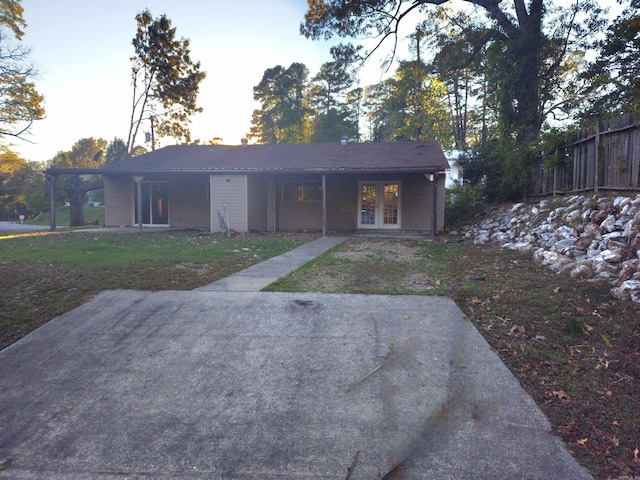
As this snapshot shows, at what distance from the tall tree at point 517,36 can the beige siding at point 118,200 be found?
983 centimetres

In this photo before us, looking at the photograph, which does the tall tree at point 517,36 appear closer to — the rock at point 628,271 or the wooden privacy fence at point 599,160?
the wooden privacy fence at point 599,160

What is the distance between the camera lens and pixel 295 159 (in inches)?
637

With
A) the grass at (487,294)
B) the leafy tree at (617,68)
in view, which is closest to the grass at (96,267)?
the grass at (487,294)

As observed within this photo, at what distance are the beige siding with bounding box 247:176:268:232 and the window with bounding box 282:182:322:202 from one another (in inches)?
32.8

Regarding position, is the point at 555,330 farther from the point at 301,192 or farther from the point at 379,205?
the point at 301,192

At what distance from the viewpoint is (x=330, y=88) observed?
40500 mm

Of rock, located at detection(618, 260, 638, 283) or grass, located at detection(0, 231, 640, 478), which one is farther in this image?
rock, located at detection(618, 260, 638, 283)

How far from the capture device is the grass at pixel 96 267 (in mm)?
5489

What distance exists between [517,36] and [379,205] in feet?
26.1

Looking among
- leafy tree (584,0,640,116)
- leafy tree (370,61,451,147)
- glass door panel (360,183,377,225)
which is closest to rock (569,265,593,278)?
leafy tree (584,0,640,116)

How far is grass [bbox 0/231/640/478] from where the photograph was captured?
3072 mm

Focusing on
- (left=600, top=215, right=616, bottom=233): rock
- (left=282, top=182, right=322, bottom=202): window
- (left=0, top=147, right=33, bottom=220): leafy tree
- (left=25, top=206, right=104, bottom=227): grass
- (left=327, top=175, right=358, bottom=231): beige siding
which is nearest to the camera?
(left=600, top=215, right=616, bottom=233): rock

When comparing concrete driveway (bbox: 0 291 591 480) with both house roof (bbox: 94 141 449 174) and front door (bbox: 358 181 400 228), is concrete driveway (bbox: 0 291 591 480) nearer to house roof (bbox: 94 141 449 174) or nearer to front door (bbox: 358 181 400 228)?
house roof (bbox: 94 141 449 174)

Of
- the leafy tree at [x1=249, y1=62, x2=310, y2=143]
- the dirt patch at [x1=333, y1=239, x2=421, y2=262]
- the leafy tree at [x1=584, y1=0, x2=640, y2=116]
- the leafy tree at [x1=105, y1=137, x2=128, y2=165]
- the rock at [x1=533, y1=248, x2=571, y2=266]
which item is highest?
the leafy tree at [x1=249, y1=62, x2=310, y2=143]
